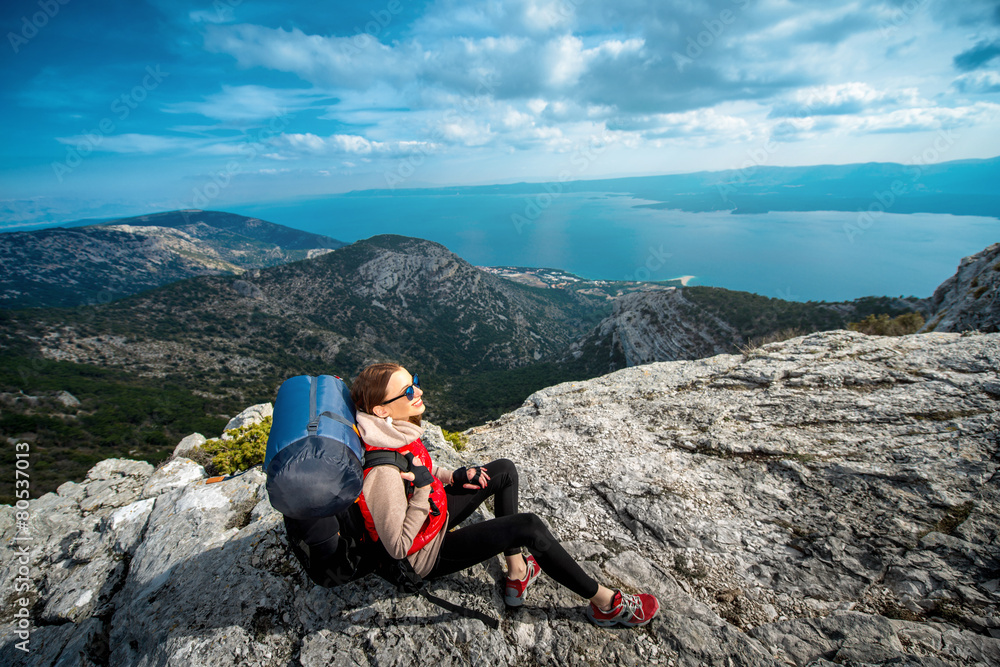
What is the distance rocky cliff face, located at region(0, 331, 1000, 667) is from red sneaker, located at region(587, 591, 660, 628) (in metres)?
0.10

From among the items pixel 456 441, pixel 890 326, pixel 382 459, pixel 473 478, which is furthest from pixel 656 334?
pixel 382 459

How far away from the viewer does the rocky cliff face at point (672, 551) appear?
2.84 m

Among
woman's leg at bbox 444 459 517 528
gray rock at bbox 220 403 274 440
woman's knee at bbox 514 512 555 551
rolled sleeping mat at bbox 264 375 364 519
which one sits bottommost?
gray rock at bbox 220 403 274 440

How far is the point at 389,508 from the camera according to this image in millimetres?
2689

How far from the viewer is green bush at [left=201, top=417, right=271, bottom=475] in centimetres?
634

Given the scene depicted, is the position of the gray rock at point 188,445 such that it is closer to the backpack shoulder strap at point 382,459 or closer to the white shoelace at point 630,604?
the backpack shoulder strap at point 382,459

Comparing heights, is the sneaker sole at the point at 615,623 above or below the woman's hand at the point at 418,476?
below

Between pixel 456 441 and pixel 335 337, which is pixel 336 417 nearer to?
pixel 456 441

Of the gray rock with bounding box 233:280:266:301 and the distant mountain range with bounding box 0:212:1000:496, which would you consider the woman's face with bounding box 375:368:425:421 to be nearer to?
the distant mountain range with bounding box 0:212:1000:496

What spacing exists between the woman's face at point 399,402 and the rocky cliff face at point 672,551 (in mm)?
1666

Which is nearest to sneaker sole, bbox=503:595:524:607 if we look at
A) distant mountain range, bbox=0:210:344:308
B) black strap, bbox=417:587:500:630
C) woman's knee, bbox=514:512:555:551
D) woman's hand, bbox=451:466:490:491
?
black strap, bbox=417:587:500:630

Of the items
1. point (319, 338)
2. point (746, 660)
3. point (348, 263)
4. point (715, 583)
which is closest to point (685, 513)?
point (715, 583)

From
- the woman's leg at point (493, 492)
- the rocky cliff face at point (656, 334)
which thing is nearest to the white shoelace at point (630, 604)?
the woman's leg at point (493, 492)

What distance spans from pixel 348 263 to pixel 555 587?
3739 inches
